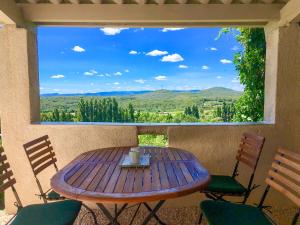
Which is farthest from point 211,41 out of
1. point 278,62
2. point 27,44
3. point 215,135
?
point 27,44

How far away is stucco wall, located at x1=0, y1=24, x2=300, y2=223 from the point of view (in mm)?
3381

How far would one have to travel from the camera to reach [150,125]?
136 inches

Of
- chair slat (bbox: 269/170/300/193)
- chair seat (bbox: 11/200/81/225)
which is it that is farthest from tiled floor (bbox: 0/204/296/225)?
chair slat (bbox: 269/170/300/193)

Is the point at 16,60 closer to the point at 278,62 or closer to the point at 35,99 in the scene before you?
the point at 35,99

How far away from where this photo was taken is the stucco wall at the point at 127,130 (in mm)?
3381

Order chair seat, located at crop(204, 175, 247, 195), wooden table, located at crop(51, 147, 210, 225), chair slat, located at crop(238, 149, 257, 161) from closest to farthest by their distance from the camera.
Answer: wooden table, located at crop(51, 147, 210, 225) < chair seat, located at crop(204, 175, 247, 195) < chair slat, located at crop(238, 149, 257, 161)

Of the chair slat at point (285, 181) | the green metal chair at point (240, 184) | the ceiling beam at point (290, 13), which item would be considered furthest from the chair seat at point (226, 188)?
the ceiling beam at point (290, 13)

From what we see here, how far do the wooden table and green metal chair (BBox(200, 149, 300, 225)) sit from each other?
0.35 m

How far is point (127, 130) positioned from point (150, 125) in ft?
1.01

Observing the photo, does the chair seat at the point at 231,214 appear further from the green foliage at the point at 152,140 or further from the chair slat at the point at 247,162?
the green foliage at the point at 152,140

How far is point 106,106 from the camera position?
4.30 metres

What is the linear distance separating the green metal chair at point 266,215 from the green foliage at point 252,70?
105 inches

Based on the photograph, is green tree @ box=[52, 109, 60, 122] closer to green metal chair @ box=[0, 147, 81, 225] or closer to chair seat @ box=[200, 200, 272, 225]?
green metal chair @ box=[0, 147, 81, 225]

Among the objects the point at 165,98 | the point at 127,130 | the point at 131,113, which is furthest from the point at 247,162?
the point at 165,98
